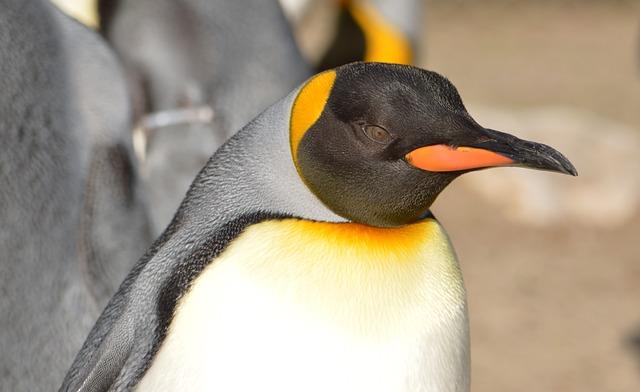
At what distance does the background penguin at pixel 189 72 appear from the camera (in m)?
2.52

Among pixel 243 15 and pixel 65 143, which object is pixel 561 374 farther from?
pixel 65 143

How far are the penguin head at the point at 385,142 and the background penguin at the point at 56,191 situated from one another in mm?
598

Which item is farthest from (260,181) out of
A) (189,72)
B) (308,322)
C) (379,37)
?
(379,37)

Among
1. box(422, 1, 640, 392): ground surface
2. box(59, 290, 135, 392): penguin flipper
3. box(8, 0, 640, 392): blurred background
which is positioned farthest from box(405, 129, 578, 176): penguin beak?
box(422, 1, 640, 392): ground surface

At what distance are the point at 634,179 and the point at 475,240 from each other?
34.5 inches

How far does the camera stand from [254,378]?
4.07ft

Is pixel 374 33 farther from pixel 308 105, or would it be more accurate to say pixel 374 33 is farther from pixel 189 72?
pixel 308 105

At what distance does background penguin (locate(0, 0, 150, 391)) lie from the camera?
1685 mm

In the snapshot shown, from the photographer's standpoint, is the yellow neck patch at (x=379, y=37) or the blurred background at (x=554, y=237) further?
the blurred background at (x=554, y=237)

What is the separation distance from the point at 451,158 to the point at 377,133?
0.10m

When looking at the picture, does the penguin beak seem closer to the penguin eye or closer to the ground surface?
the penguin eye

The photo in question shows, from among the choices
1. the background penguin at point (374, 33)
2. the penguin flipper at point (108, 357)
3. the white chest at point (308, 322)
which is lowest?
the background penguin at point (374, 33)

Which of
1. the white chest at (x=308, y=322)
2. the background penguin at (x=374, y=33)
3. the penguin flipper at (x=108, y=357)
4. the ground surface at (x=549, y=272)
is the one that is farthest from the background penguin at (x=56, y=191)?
the ground surface at (x=549, y=272)

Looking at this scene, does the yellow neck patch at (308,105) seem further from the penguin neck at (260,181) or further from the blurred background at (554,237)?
the blurred background at (554,237)
